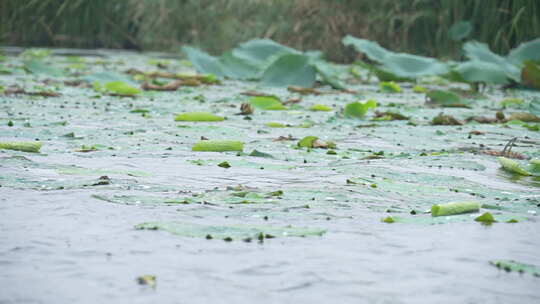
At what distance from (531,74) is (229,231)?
3.44 metres

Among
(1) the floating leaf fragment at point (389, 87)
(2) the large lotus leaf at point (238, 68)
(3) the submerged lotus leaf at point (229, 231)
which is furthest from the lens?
(2) the large lotus leaf at point (238, 68)

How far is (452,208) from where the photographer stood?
1376mm

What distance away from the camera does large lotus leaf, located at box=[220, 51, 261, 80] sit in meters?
4.92

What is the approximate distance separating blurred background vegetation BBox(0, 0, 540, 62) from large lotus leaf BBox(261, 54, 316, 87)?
193cm

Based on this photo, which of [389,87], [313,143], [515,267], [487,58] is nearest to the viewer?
[515,267]

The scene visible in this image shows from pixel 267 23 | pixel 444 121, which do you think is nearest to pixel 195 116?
pixel 444 121

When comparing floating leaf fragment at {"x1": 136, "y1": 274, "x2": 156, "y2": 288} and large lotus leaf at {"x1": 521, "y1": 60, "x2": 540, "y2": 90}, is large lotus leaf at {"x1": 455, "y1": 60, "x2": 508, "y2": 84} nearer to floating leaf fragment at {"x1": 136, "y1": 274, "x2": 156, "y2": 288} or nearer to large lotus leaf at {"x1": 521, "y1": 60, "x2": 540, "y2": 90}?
large lotus leaf at {"x1": 521, "y1": 60, "x2": 540, "y2": 90}

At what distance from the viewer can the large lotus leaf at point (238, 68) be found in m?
4.92

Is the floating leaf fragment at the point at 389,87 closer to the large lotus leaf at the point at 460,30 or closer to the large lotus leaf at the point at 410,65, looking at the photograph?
the large lotus leaf at the point at 410,65

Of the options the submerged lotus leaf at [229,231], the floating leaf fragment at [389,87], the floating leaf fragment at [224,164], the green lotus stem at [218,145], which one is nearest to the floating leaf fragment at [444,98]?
the floating leaf fragment at [389,87]

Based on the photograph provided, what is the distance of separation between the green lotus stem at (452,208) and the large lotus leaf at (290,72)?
3085 millimetres

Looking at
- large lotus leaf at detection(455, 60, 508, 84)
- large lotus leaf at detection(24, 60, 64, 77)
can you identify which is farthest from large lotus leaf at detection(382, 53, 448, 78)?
large lotus leaf at detection(24, 60, 64, 77)

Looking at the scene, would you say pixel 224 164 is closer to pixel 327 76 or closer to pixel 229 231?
pixel 229 231

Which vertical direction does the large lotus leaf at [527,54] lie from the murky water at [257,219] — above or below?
above
